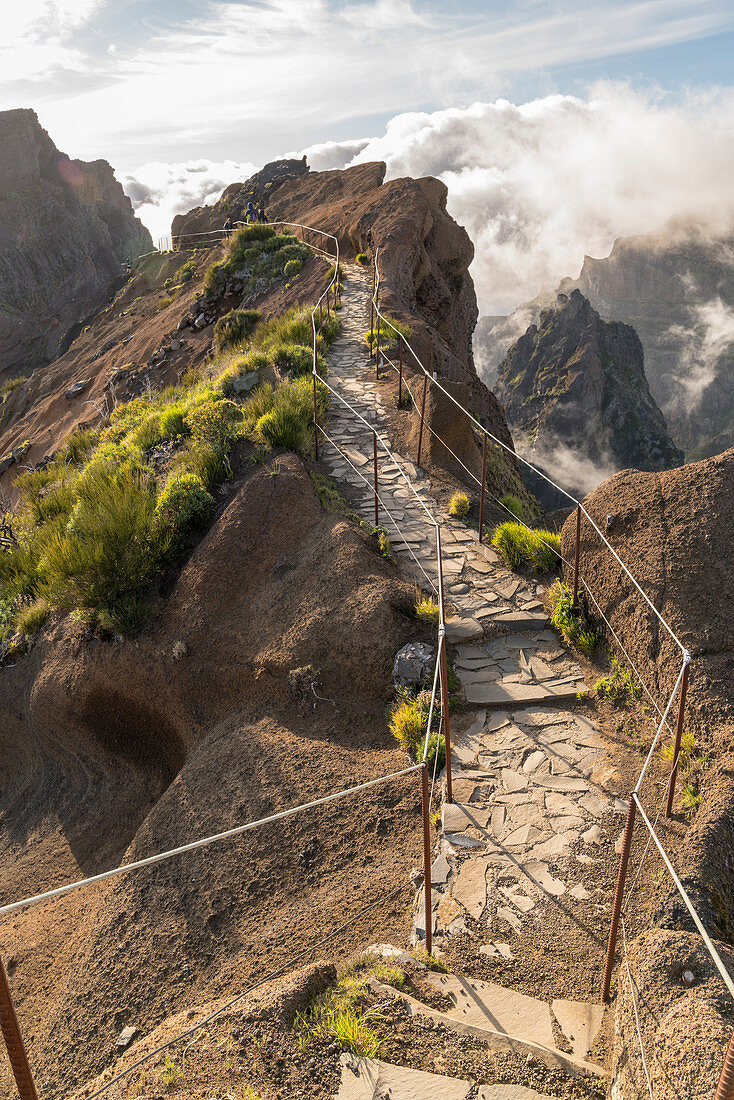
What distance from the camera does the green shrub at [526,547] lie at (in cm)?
789

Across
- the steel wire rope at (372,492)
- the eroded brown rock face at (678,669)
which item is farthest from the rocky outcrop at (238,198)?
the eroded brown rock face at (678,669)

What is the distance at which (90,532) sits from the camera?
7.91 m

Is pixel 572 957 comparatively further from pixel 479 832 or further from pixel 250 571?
pixel 250 571

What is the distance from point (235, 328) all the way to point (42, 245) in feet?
282

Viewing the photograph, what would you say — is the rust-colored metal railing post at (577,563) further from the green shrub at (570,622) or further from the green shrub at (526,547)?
the green shrub at (526,547)

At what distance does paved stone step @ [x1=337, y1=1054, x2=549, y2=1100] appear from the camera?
292cm

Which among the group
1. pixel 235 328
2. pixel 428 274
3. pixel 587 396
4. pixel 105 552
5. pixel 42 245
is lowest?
pixel 587 396

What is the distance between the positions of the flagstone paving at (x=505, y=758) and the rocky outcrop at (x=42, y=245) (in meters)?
83.1

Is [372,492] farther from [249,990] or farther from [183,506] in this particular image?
[249,990]

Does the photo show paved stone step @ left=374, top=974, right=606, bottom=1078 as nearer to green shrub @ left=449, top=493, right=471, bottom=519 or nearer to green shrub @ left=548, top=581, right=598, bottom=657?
green shrub @ left=548, top=581, right=598, bottom=657

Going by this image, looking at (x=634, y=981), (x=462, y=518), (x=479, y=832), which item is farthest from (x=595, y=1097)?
(x=462, y=518)

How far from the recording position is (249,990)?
4055 mm

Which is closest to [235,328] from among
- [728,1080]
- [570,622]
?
[570,622]

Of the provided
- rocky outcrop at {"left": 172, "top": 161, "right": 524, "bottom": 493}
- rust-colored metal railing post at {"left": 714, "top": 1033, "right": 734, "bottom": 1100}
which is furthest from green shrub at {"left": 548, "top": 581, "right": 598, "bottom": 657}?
rust-colored metal railing post at {"left": 714, "top": 1033, "right": 734, "bottom": 1100}
